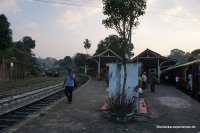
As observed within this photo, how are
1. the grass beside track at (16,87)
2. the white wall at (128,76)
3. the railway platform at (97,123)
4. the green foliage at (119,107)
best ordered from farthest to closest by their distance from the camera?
the grass beside track at (16,87), the white wall at (128,76), the green foliage at (119,107), the railway platform at (97,123)

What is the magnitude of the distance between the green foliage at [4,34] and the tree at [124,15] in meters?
40.2

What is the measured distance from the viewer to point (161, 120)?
10.4m

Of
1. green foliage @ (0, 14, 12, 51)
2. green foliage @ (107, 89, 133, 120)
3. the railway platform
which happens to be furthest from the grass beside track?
green foliage @ (0, 14, 12, 51)

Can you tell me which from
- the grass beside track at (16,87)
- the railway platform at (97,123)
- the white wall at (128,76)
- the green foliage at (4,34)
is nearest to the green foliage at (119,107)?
the railway platform at (97,123)

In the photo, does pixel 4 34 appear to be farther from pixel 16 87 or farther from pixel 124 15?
pixel 124 15

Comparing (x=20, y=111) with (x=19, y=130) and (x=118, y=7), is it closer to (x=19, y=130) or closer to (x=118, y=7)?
(x=19, y=130)

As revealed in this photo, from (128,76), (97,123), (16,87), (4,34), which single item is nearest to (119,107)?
(97,123)

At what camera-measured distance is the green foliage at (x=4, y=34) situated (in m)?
48.6

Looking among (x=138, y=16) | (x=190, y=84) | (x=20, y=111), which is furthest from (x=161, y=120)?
(x=190, y=84)

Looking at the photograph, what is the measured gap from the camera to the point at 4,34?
4872cm

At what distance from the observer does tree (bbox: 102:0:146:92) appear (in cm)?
1080

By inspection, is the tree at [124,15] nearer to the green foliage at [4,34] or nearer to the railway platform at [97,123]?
the railway platform at [97,123]

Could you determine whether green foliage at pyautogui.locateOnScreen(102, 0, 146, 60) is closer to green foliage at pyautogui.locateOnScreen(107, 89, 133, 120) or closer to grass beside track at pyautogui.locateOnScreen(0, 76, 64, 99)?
green foliage at pyautogui.locateOnScreen(107, 89, 133, 120)

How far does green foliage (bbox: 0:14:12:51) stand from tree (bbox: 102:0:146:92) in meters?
40.2
